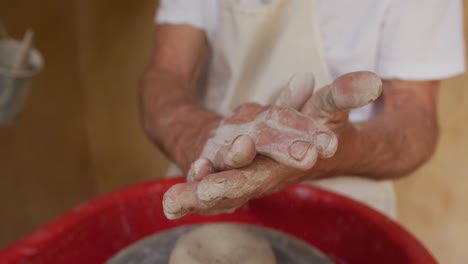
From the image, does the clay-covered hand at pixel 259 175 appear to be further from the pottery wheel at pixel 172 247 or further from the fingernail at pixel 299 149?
the pottery wheel at pixel 172 247

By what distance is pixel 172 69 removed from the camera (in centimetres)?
98

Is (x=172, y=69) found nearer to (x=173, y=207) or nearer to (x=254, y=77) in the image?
(x=254, y=77)

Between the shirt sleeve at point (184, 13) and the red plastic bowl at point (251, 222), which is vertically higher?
the shirt sleeve at point (184, 13)

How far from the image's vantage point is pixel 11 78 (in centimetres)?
100

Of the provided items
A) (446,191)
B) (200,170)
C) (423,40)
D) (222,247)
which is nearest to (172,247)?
(222,247)

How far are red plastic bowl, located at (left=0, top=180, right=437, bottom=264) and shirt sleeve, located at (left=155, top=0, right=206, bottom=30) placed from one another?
34cm

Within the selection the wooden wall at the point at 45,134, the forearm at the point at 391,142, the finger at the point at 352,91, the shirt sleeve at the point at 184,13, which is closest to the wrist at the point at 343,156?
the forearm at the point at 391,142

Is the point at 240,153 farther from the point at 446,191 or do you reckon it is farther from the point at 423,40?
the point at 446,191

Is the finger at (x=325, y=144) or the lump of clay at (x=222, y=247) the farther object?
the lump of clay at (x=222, y=247)

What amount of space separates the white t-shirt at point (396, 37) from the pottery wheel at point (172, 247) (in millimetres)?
321

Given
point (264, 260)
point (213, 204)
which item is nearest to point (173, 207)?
point (213, 204)

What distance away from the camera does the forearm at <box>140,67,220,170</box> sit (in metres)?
0.74

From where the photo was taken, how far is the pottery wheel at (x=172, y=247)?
71 centimetres

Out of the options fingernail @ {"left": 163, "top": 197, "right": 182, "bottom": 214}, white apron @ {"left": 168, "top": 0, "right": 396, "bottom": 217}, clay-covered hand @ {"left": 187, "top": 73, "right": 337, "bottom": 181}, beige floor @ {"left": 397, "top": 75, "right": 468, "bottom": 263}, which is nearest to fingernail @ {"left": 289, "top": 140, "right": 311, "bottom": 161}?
clay-covered hand @ {"left": 187, "top": 73, "right": 337, "bottom": 181}
